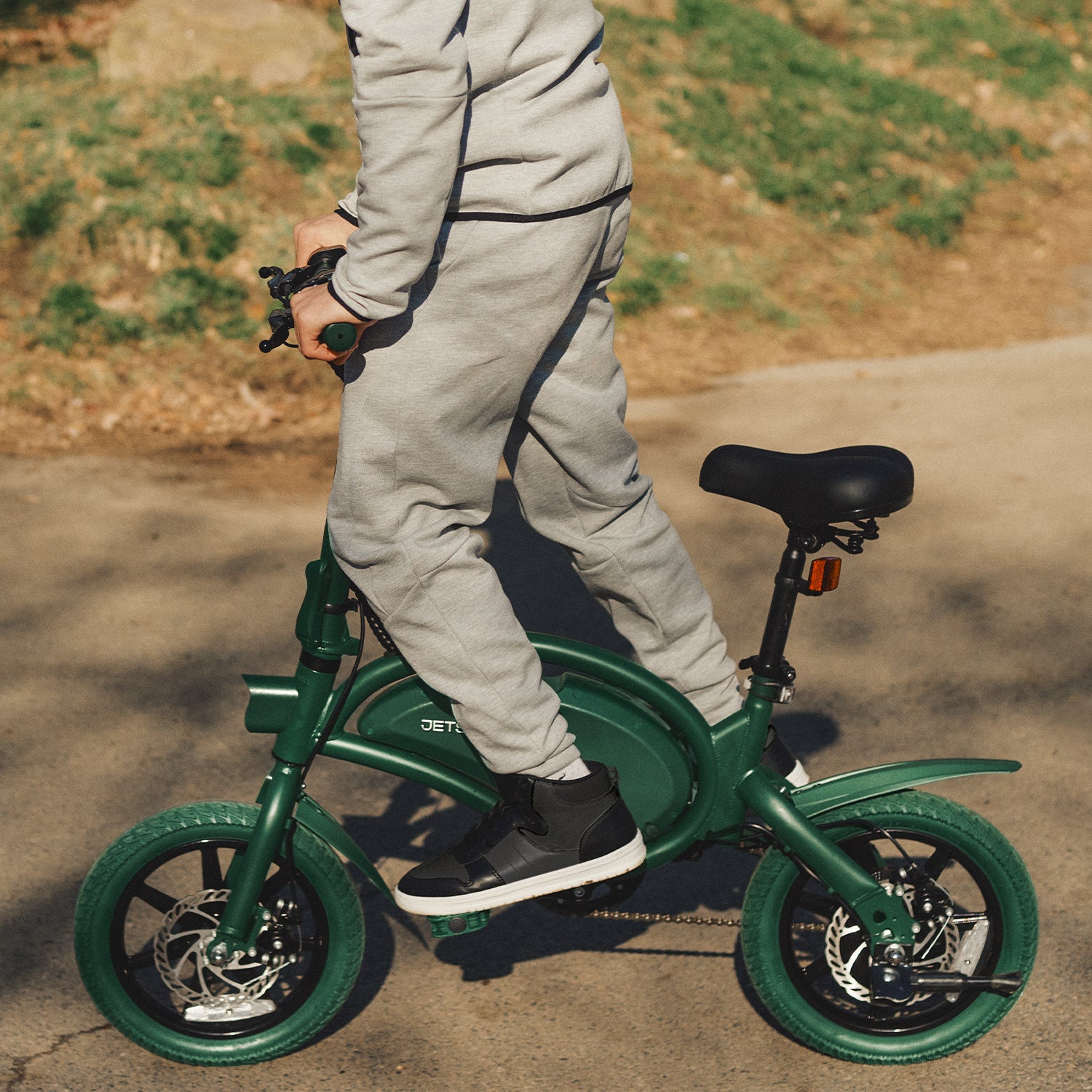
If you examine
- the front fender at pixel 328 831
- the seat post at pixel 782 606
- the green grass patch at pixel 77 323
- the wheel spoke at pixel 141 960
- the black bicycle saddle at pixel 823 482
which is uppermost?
the black bicycle saddle at pixel 823 482

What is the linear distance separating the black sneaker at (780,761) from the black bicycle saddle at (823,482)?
51 cm

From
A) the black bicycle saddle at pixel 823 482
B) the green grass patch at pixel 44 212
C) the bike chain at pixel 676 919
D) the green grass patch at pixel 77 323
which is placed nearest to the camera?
the black bicycle saddle at pixel 823 482

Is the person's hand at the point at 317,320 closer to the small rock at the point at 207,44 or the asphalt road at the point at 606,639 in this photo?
the asphalt road at the point at 606,639

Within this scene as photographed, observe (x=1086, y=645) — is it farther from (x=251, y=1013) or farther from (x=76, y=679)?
(x=76, y=679)

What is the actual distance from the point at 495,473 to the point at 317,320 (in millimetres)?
438

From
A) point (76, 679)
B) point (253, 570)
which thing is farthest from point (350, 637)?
point (253, 570)

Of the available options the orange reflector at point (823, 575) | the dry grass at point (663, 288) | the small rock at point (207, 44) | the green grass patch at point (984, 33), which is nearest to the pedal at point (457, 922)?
the orange reflector at point (823, 575)

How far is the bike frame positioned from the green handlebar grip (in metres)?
0.44

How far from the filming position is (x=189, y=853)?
2512mm

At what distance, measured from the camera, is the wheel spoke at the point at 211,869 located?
96.3 inches

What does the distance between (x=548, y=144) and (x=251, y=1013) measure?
Answer: 1750 mm

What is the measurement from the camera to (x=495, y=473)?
2.25m

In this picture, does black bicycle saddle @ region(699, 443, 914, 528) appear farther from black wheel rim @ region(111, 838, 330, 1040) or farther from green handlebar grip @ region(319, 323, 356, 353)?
black wheel rim @ region(111, 838, 330, 1040)

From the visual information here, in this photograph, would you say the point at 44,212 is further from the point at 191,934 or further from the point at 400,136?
the point at 400,136
